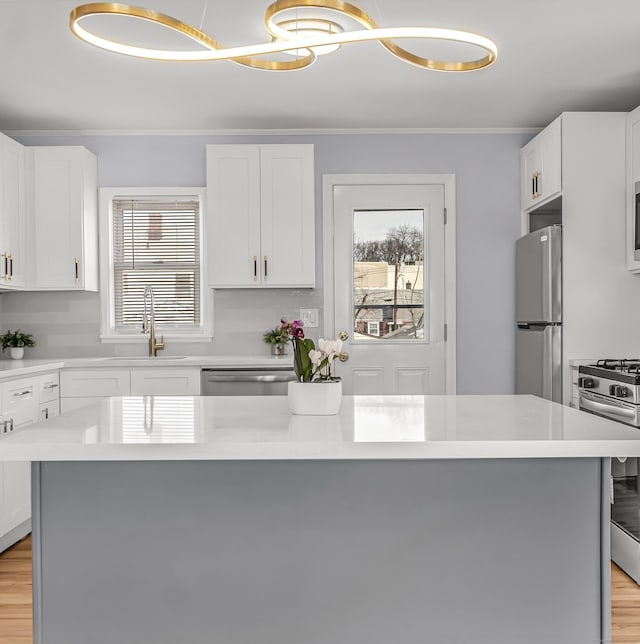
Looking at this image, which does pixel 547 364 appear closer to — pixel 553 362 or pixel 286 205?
pixel 553 362

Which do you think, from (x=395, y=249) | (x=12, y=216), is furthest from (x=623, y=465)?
(x=12, y=216)

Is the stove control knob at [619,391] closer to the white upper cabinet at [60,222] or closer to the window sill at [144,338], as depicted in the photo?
the window sill at [144,338]

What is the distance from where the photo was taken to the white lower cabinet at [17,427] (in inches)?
131

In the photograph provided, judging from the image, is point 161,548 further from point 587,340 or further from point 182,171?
point 182,171

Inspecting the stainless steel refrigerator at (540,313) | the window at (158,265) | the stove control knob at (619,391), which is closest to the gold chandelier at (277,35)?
the stove control knob at (619,391)

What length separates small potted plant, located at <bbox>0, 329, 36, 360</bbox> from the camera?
14.1ft

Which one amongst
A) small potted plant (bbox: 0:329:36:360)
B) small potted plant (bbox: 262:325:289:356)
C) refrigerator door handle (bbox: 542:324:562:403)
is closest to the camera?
refrigerator door handle (bbox: 542:324:562:403)

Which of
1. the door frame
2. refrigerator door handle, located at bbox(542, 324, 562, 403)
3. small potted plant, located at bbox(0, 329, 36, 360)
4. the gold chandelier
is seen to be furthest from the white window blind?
the gold chandelier

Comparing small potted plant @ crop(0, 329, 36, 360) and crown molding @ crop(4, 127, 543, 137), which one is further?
crown molding @ crop(4, 127, 543, 137)

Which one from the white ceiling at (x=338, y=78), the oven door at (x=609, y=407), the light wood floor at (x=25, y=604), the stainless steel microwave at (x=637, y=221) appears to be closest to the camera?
the light wood floor at (x=25, y=604)

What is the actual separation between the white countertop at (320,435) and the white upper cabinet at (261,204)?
2266 mm

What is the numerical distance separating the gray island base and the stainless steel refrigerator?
2.08 meters

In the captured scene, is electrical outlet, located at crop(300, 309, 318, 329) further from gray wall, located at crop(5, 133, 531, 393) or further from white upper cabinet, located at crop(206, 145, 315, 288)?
white upper cabinet, located at crop(206, 145, 315, 288)

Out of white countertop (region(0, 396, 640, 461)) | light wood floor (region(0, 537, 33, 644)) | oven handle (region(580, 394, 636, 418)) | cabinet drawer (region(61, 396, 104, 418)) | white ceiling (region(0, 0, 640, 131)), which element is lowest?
light wood floor (region(0, 537, 33, 644))
